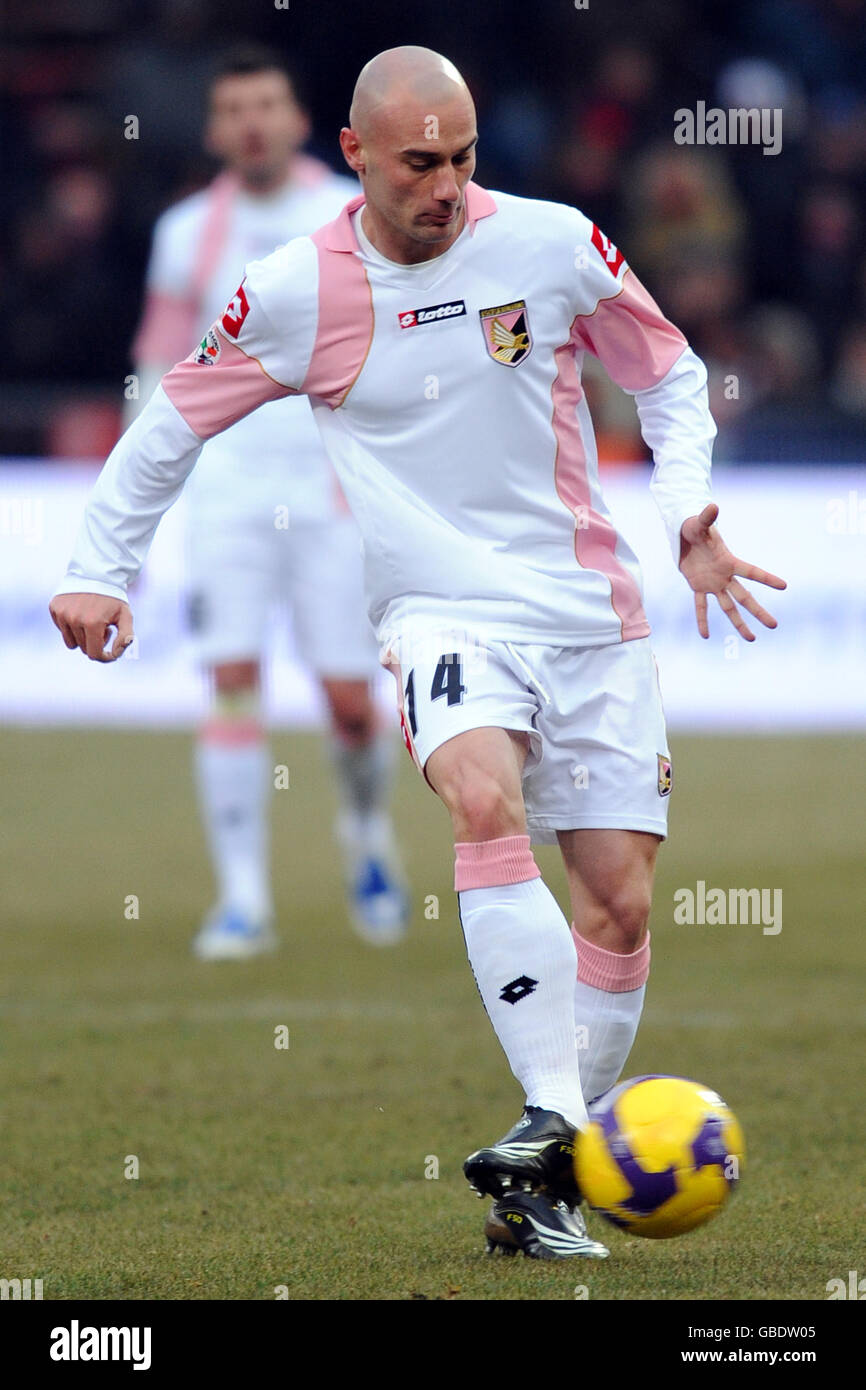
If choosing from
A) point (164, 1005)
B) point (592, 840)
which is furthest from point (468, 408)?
point (164, 1005)

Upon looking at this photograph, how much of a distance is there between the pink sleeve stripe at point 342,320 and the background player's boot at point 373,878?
12.5 ft

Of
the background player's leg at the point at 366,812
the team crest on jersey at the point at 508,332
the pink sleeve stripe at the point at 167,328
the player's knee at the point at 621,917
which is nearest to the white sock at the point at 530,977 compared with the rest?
the player's knee at the point at 621,917

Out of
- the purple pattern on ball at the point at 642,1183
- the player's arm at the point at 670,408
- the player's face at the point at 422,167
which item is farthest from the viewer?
the player's arm at the point at 670,408

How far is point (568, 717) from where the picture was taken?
4113 mm

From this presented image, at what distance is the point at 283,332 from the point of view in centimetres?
413

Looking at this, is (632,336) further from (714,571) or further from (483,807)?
(483,807)

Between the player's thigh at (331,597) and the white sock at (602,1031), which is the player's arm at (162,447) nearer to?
the white sock at (602,1031)

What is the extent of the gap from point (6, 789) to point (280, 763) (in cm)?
144

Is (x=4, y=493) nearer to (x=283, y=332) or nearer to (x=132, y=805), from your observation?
(x=132, y=805)

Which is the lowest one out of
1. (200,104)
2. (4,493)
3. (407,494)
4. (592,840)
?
(592,840)

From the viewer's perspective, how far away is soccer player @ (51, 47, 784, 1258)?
3998 millimetres

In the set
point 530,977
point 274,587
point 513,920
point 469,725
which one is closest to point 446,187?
point 469,725

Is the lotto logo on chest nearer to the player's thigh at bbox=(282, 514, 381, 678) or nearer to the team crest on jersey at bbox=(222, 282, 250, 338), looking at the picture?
the team crest on jersey at bbox=(222, 282, 250, 338)

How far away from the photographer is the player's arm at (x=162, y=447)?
4152 millimetres
